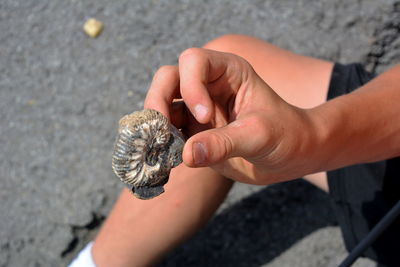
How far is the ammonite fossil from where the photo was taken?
1.36 metres

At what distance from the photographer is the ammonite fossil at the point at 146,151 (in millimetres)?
1355

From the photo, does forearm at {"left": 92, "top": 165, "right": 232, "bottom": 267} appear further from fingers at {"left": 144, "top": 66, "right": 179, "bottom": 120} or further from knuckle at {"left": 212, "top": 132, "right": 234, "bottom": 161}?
knuckle at {"left": 212, "top": 132, "right": 234, "bottom": 161}

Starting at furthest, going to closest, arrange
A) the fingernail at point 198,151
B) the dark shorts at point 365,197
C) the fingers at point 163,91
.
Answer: the dark shorts at point 365,197, the fingers at point 163,91, the fingernail at point 198,151

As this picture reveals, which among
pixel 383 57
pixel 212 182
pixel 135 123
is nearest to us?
pixel 135 123

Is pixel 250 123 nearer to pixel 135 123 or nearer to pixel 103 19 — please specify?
pixel 135 123

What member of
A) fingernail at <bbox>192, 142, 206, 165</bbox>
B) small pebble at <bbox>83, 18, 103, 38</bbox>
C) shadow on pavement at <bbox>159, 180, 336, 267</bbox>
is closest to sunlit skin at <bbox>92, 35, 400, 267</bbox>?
fingernail at <bbox>192, 142, 206, 165</bbox>

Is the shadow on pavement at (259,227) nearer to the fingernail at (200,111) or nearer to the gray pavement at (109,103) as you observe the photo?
the gray pavement at (109,103)

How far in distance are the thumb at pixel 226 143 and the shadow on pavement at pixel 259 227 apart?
1325 mm

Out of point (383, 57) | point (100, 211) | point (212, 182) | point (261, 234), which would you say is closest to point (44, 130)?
point (100, 211)

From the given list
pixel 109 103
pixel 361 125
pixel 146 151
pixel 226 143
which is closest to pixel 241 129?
pixel 226 143

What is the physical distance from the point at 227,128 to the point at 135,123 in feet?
0.99

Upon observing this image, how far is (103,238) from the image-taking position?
6.95 feet

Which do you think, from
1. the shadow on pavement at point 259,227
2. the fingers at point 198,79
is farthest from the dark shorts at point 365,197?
the fingers at point 198,79

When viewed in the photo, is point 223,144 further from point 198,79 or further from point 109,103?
point 109,103
